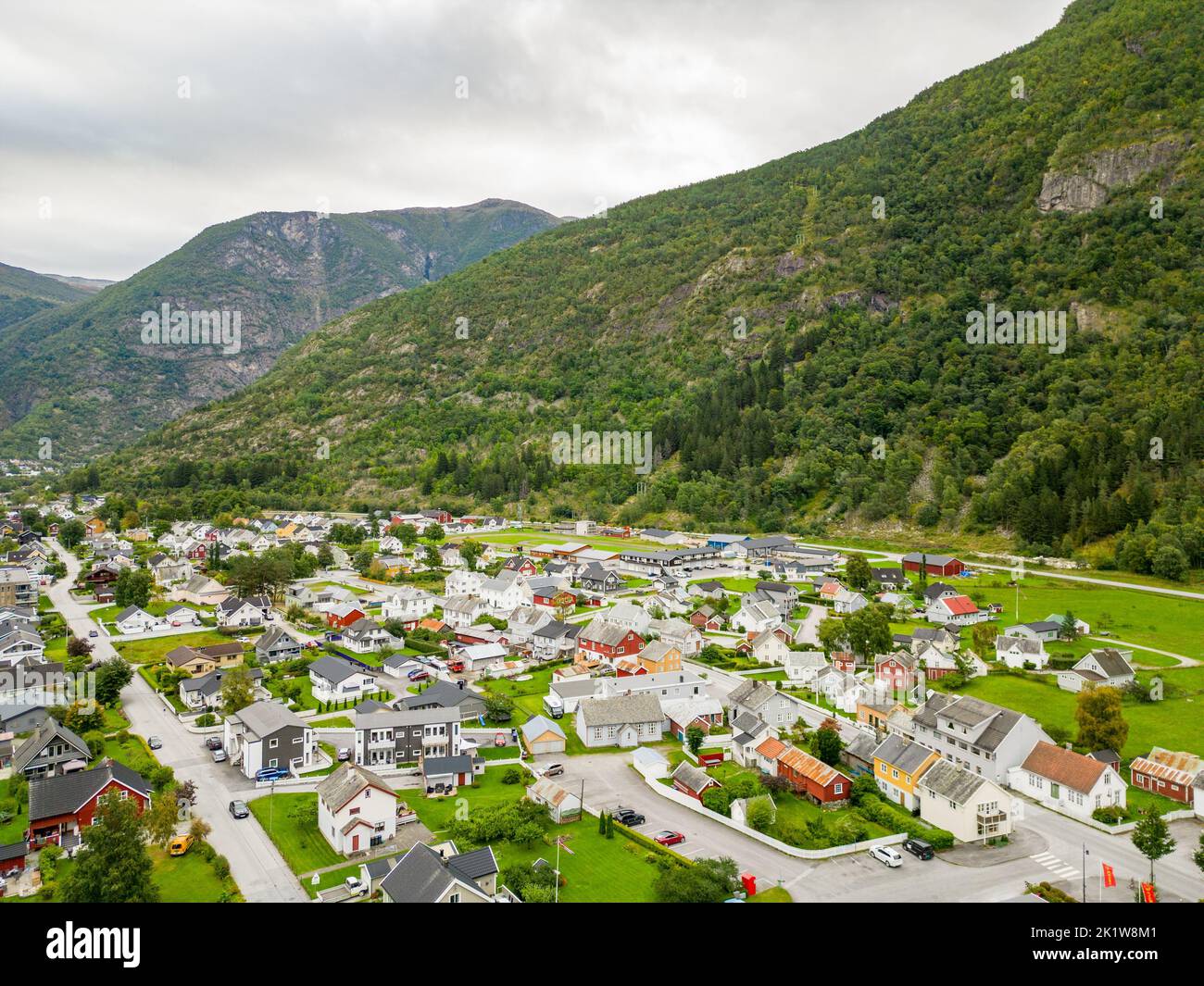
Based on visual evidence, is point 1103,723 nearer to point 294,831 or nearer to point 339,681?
point 294,831

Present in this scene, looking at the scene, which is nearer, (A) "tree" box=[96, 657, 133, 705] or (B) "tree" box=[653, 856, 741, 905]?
(B) "tree" box=[653, 856, 741, 905]

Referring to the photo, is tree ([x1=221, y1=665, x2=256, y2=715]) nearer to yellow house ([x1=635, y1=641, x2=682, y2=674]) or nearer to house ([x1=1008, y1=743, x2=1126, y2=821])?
yellow house ([x1=635, y1=641, x2=682, y2=674])

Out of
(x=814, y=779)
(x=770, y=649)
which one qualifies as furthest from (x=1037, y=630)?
(x=814, y=779)

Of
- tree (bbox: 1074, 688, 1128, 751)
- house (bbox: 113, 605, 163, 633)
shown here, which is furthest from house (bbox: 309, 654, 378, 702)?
tree (bbox: 1074, 688, 1128, 751)

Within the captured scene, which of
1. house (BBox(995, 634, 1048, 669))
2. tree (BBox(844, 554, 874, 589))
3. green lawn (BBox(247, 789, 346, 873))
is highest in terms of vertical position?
tree (BBox(844, 554, 874, 589))

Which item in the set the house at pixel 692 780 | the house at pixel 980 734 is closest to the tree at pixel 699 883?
the house at pixel 692 780

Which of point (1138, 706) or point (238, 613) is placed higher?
point (238, 613)
